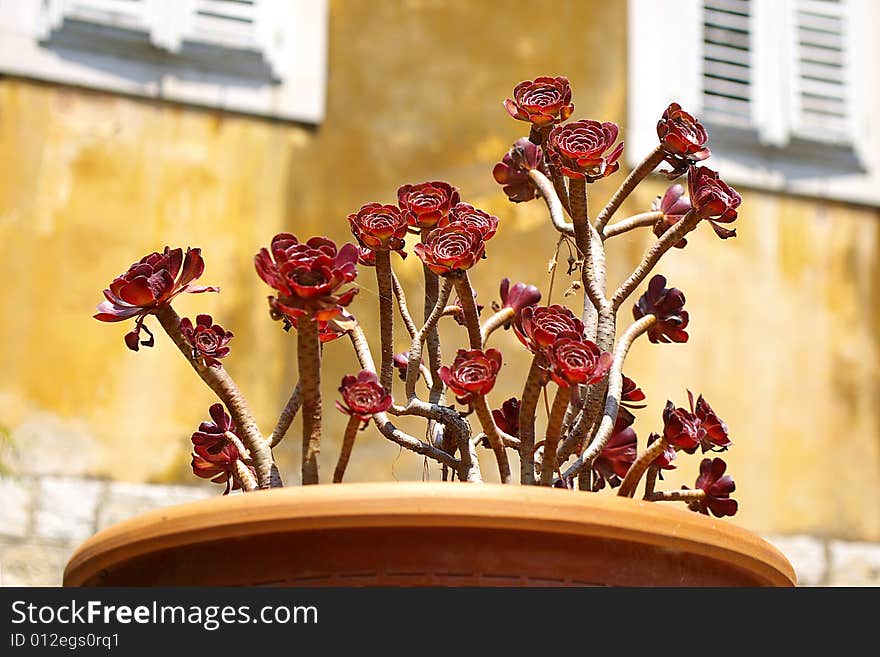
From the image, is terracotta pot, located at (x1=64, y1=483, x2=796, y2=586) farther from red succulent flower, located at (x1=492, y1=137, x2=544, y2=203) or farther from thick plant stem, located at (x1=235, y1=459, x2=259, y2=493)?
red succulent flower, located at (x1=492, y1=137, x2=544, y2=203)

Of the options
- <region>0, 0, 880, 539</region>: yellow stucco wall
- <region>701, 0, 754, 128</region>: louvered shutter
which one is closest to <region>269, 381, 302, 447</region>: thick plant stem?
<region>0, 0, 880, 539</region>: yellow stucco wall

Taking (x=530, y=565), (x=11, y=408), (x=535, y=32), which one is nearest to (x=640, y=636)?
(x=530, y=565)

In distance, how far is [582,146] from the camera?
1425mm

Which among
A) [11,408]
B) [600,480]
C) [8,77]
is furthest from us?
[8,77]

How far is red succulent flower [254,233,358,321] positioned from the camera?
1196 mm

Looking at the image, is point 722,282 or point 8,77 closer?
point 8,77

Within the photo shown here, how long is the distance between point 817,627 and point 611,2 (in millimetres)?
3711

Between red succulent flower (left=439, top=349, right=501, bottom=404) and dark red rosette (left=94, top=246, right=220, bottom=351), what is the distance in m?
0.27

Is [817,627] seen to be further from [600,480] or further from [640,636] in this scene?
[600,480]

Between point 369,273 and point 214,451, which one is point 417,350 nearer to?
point 214,451

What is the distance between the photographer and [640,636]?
3.49 feet

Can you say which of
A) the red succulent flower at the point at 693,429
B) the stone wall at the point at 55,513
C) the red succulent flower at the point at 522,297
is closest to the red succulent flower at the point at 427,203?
the red succulent flower at the point at 522,297

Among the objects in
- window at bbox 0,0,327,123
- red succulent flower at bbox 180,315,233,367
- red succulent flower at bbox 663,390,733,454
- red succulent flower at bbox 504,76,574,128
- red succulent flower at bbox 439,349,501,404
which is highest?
window at bbox 0,0,327,123

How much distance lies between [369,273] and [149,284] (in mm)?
2538
